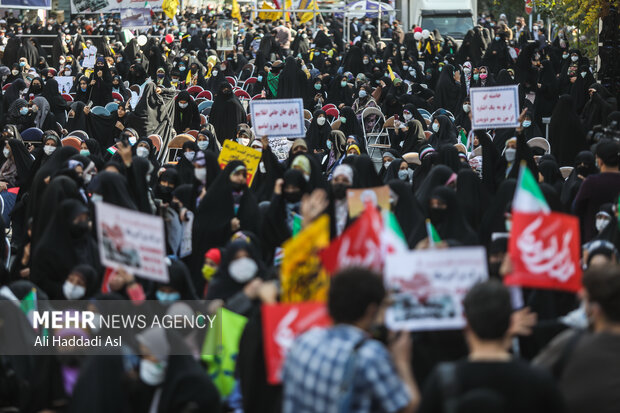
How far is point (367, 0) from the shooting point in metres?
31.2

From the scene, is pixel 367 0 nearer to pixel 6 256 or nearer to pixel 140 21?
pixel 140 21

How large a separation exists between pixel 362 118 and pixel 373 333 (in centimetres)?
1192

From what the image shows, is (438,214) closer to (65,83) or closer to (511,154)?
(511,154)

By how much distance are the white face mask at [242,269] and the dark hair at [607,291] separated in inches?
75.1

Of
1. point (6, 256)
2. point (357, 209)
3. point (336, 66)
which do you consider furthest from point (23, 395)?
point (336, 66)

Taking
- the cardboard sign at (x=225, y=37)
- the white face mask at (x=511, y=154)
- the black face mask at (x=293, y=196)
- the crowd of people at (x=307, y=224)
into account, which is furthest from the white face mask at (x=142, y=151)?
the cardboard sign at (x=225, y=37)

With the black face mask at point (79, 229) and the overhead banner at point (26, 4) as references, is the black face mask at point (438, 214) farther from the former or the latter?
the overhead banner at point (26, 4)

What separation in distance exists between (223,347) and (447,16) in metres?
27.0

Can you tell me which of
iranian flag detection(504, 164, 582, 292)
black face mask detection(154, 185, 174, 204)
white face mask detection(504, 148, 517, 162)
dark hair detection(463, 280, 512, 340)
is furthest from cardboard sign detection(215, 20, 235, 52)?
dark hair detection(463, 280, 512, 340)

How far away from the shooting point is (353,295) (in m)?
3.34

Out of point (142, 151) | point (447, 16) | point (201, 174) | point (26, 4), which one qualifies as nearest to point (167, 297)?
point (201, 174)

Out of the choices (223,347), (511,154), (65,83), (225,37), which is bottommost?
(223,347)

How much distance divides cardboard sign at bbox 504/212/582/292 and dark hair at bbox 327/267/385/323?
1226 mm

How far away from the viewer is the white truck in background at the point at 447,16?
99.5 ft
